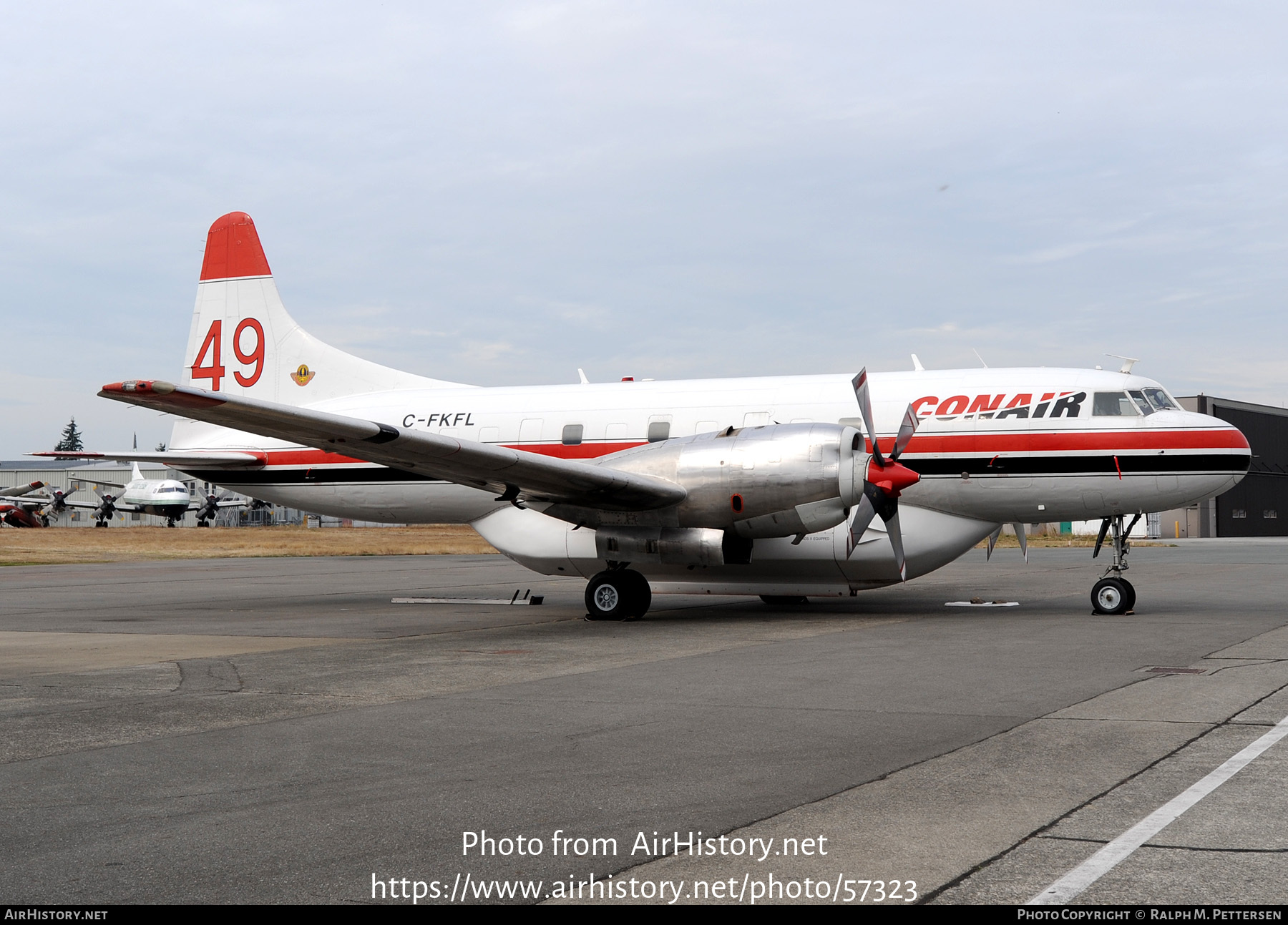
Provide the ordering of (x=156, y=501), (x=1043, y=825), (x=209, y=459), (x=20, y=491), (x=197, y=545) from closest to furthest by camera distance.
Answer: (x=1043, y=825) < (x=209, y=459) < (x=197, y=545) < (x=20, y=491) < (x=156, y=501)

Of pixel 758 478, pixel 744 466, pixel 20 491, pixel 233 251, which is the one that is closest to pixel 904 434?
pixel 758 478

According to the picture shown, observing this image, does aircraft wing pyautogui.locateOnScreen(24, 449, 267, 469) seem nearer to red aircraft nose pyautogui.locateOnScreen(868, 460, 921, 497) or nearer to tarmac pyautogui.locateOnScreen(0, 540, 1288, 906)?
tarmac pyautogui.locateOnScreen(0, 540, 1288, 906)

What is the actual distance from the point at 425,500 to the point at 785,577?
6.41 meters

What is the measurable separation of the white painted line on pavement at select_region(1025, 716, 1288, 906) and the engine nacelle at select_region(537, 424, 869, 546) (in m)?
7.84

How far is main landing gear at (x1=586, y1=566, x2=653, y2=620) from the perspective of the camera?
51.6 ft

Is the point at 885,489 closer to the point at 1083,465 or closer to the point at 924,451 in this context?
the point at 924,451

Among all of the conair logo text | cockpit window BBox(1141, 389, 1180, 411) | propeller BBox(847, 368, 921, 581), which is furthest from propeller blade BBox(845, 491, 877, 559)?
cockpit window BBox(1141, 389, 1180, 411)

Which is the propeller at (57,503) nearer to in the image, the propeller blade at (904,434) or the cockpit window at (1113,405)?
the propeller blade at (904,434)

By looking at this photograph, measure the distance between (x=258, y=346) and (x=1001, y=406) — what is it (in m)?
13.7

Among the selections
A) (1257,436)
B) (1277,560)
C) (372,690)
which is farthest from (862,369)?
(1257,436)

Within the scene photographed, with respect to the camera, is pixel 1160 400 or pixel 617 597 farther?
pixel 1160 400

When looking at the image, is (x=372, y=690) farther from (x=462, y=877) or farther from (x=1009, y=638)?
(x=1009, y=638)

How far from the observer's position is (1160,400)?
53.1ft

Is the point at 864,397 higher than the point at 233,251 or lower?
lower
